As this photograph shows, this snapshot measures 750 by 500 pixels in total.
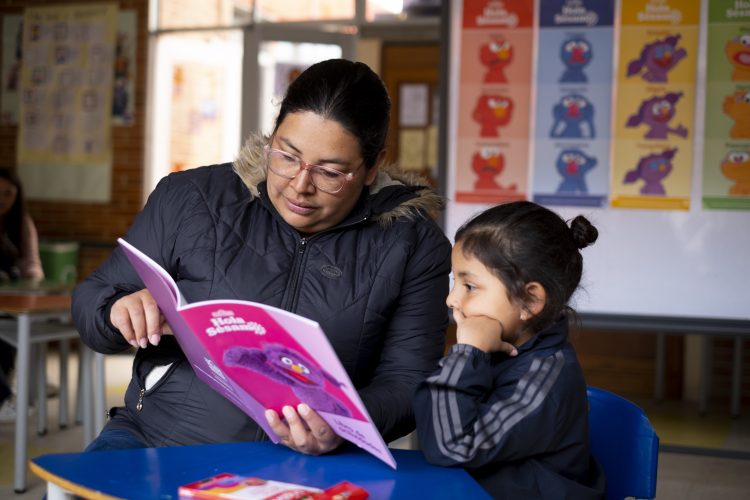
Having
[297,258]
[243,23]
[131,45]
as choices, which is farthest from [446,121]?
[131,45]

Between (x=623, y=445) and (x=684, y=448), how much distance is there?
6.72ft

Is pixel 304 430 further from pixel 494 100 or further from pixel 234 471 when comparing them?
pixel 494 100

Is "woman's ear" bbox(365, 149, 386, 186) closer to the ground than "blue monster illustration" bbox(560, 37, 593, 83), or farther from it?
closer to the ground

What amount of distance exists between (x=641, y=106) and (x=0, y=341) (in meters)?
3.41

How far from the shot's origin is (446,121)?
144 inches

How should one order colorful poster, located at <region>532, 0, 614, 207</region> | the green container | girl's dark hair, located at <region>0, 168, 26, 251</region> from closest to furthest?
colorful poster, located at <region>532, 0, 614, 207</region> < girl's dark hair, located at <region>0, 168, 26, 251</region> < the green container

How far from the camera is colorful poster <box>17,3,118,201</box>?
7617mm

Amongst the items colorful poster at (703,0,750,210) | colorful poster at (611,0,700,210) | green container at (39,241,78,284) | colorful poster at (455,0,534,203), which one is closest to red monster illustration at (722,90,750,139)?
colorful poster at (703,0,750,210)

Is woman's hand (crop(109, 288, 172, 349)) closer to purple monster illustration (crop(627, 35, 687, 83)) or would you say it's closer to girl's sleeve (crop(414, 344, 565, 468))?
girl's sleeve (crop(414, 344, 565, 468))

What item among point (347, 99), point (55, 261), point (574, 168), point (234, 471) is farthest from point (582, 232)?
point (55, 261)

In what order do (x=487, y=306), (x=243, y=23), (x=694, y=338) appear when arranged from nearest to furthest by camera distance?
(x=487, y=306), (x=694, y=338), (x=243, y=23)

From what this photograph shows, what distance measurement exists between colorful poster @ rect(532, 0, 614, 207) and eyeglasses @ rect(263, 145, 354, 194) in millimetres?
1864

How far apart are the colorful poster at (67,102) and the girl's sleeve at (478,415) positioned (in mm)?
6528

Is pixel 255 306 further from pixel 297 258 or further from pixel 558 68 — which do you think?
pixel 558 68
